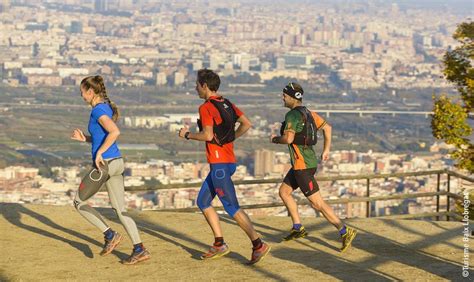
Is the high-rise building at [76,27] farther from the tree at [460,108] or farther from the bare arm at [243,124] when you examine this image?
the bare arm at [243,124]

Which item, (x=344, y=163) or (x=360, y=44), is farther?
(x=360, y=44)

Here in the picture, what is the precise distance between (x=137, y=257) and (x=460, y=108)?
11.1 metres

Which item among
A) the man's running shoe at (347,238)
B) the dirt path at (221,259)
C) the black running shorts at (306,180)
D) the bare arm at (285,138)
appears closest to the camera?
the dirt path at (221,259)

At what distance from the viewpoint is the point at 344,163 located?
243ft

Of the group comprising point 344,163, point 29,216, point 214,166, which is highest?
point 214,166

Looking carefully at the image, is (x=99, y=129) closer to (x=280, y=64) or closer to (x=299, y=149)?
(x=299, y=149)

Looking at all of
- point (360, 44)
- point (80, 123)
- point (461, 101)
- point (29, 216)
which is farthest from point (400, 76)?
point (29, 216)

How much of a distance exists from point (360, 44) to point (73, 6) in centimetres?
4460

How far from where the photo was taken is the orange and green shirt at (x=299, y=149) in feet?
37.6

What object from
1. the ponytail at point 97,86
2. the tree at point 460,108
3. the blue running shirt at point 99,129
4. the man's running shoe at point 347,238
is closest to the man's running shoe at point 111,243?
the blue running shirt at point 99,129

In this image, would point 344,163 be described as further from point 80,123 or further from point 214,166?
point 214,166

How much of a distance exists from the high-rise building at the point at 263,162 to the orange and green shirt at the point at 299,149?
5326 centimetres

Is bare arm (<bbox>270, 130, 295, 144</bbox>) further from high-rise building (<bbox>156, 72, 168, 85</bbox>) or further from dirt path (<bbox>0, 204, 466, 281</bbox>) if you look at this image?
high-rise building (<bbox>156, 72, 168, 85</bbox>)

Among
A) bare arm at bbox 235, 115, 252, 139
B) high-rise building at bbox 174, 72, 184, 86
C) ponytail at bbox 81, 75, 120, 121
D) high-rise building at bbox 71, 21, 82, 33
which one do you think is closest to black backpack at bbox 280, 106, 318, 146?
bare arm at bbox 235, 115, 252, 139
